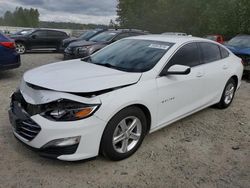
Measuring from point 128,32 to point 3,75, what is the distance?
5.31 meters

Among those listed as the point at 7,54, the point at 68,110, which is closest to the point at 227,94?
the point at 68,110

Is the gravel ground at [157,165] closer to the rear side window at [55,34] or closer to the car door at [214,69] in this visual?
the car door at [214,69]

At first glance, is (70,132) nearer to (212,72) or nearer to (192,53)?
(192,53)

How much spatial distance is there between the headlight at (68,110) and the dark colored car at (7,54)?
4.88 metres

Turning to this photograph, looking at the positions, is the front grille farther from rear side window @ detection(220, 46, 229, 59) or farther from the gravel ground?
rear side window @ detection(220, 46, 229, 59)

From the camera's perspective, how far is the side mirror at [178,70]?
3799mm

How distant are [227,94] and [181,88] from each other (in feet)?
6.61

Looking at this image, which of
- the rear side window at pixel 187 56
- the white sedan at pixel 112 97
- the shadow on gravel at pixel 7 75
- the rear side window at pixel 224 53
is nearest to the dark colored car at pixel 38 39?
the shadow on gravel at pixel 7 75

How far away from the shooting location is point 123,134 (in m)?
3.47

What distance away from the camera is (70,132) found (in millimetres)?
2988

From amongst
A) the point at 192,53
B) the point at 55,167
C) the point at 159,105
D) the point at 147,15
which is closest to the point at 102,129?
the point at 55,167

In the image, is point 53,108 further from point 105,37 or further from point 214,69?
point 105,37

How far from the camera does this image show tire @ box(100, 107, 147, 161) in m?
3.24

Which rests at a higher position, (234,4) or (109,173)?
(234,4)
